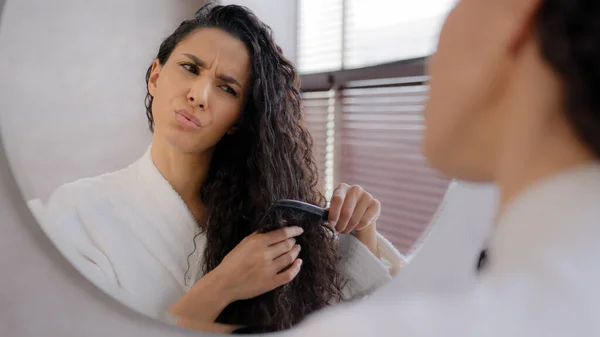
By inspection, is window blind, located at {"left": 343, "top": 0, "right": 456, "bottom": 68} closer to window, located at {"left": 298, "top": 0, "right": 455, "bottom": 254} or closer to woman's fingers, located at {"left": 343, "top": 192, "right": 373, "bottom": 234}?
window, located at {"left": 298, "top": 0, "right": 455, "bottom": 254}

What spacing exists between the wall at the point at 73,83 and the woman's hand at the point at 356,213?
0.20m

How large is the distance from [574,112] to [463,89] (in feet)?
0.22

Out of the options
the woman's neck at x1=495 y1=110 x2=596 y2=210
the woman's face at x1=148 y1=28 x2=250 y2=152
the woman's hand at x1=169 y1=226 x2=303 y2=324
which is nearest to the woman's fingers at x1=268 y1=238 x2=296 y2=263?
the woman's hand at x1=169 y1=226 x2=303 y2=324

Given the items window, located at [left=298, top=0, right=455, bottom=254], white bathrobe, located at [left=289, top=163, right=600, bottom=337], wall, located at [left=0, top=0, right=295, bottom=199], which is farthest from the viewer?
window, located at [left=298, top=0, right=455, bottom=254]

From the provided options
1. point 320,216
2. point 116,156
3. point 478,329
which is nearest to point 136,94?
point 116,156

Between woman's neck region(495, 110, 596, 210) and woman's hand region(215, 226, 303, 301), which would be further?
woman's hand region(215, 226, 303, 301)

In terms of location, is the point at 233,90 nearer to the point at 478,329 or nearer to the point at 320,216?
the point at 320,216

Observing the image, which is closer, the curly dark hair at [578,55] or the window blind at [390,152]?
the curly dark hair at [578,55]

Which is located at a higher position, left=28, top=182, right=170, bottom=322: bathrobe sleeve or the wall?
the wall

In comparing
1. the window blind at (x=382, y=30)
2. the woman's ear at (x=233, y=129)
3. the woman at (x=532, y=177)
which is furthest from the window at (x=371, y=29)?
the woman at (x=532, y=177)

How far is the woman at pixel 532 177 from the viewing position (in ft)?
0.71

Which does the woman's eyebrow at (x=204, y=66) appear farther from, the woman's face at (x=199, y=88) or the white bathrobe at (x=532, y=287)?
the white bathrobe at (x=532, y=287)

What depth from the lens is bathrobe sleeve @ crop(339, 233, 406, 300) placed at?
49 centimetres

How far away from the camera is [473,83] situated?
0.28m
